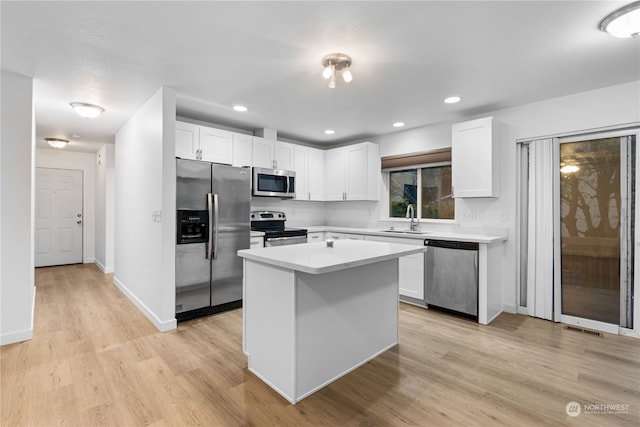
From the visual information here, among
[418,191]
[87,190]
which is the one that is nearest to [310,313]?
[418,191]

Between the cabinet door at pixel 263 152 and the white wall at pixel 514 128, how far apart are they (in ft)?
7.09

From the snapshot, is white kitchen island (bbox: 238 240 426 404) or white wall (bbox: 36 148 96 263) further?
white wall (bbox: 36 148 96 263)

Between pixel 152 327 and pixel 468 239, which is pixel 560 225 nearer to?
pixel 468 239

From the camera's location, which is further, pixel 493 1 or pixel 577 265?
pixel 577 265

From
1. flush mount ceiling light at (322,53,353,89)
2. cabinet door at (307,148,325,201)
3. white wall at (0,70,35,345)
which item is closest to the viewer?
flush mount ceiling light at (322,53,353,89)

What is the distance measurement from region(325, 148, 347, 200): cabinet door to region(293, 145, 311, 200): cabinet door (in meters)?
0.45

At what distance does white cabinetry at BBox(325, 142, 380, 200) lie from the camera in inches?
197

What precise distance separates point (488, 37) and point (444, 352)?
8.22 ft

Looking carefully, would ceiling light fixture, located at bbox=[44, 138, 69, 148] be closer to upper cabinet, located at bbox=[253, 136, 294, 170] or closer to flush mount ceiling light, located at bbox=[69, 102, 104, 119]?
flush mount ceiling light, located at bbox=[69, 102, 104, 119]

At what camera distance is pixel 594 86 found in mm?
3066

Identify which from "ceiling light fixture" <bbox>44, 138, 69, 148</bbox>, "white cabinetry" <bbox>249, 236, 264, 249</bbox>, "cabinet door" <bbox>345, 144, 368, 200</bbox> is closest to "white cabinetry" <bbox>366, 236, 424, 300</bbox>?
"cabinet door" <bbox>345, 144, 368, 200</bbox>

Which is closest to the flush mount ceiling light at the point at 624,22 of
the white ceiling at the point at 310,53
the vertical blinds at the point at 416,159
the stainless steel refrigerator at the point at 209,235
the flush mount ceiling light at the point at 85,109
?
the white ceiling at the point at 310,53

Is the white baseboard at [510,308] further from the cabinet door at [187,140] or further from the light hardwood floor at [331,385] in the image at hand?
the cabinet door at [187,140]

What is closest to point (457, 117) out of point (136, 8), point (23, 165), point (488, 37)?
point (488, 37)
